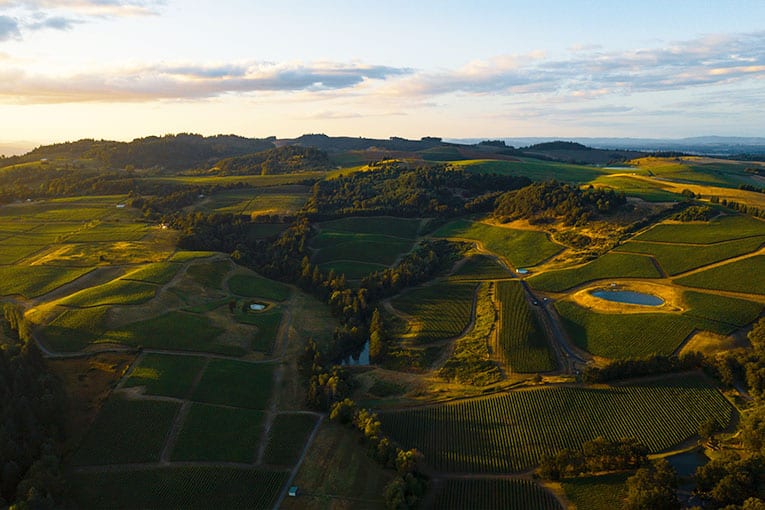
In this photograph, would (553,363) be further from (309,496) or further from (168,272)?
(168,272)

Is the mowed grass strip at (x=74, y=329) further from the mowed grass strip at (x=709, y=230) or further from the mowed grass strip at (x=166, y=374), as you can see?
the mowed grass strip at (x=709, y=230)

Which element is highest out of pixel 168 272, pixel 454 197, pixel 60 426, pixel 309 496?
pixel 454 197

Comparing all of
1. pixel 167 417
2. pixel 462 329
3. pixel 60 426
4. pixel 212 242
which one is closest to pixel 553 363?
pixel 462 329

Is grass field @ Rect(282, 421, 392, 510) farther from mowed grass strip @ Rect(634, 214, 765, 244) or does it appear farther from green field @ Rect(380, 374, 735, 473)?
mowed grass strip @ Rect(634, 214, 765, 244)

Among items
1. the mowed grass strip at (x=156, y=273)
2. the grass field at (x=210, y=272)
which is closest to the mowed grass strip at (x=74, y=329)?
the mowed grass strip at (x=156, y=273)

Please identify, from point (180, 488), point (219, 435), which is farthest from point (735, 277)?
point (180, 488)

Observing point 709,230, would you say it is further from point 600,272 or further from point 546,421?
point 546,421
